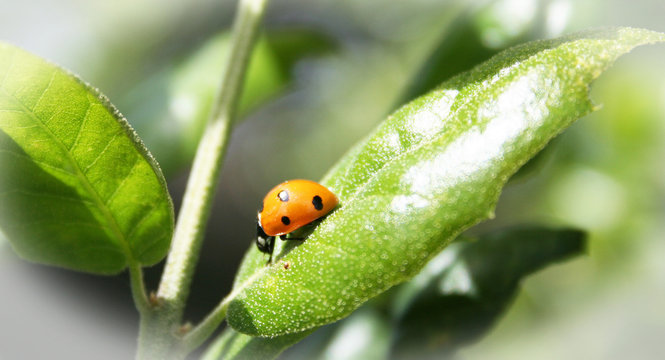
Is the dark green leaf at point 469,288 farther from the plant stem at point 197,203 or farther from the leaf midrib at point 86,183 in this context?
the leaf midrib at point 86,183

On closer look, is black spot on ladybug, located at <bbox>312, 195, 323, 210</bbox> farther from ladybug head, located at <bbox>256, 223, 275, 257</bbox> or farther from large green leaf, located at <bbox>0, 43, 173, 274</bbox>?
large green leaf, located at <bbox>0, 43, 173, 274</bbox>

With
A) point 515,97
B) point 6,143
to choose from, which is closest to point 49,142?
point 6,143

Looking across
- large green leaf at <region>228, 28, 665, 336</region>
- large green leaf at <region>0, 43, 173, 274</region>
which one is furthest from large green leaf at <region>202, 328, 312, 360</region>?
large green leaf at <region>0, 43, 173, 274</region>

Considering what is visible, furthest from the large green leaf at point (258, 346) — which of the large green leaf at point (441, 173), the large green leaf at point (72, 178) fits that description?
the large green leaf at point (72, 178)

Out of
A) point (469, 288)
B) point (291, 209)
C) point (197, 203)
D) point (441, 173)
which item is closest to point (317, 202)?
point (291, 209)

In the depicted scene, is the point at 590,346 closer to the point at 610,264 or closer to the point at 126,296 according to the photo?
the point at 610,264

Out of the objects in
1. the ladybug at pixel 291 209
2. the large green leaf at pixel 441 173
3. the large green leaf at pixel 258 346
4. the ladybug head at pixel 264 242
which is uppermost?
the large green leaf at pixel 441 173

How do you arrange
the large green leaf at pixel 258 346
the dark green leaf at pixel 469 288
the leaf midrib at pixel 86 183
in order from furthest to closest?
the dark green leaf at pixel 469 288 → the large green leaf at pixel 258 346 → the leaf midrib at pixel 86 183
